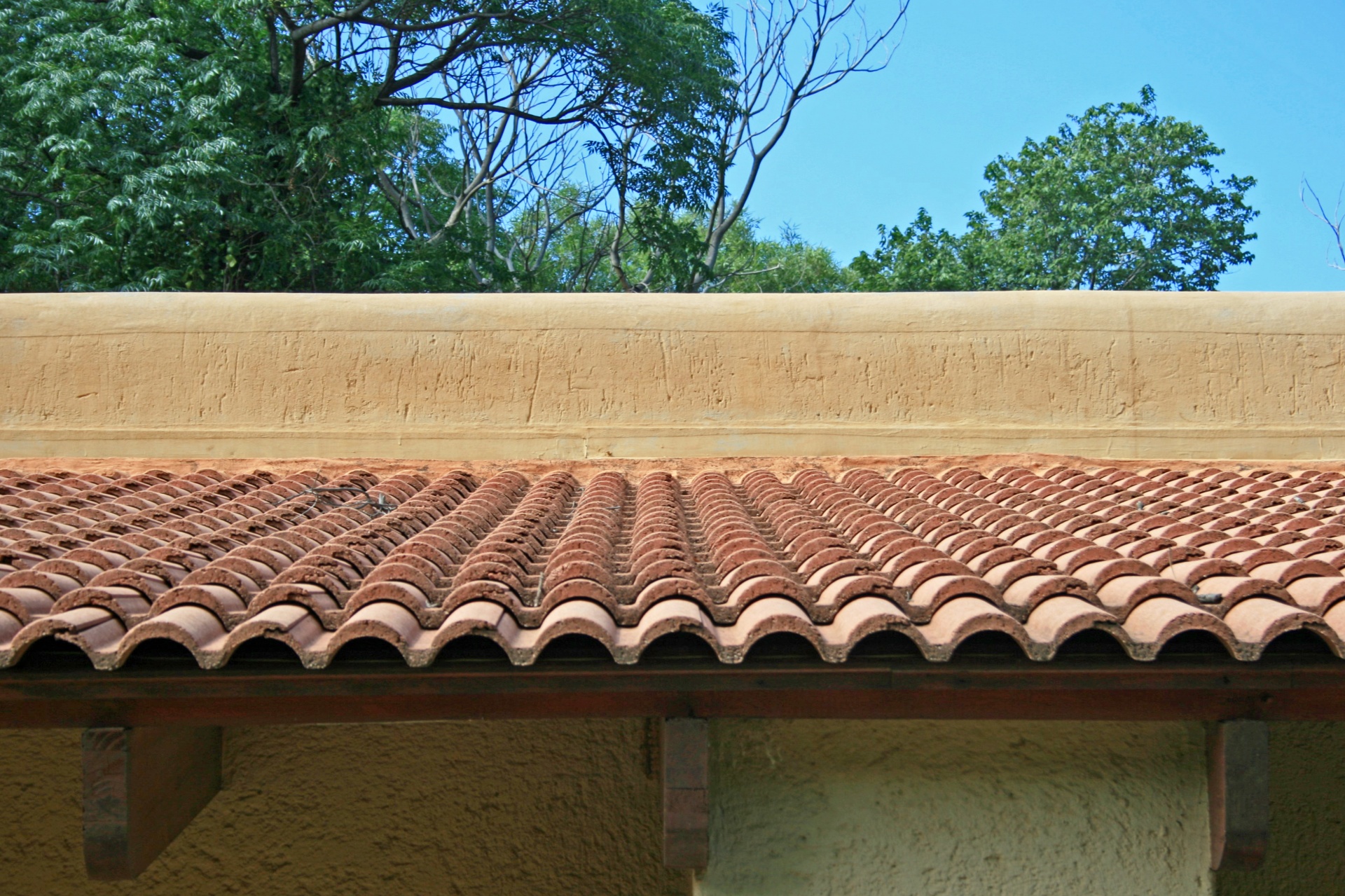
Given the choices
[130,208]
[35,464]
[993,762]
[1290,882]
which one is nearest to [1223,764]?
[993,762]

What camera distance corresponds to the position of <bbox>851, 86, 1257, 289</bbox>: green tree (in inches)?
866

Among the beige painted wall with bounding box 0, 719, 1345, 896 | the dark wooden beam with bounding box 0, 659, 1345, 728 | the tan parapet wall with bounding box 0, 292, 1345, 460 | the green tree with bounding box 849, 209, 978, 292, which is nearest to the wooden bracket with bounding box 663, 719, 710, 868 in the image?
the dark wooden beam with bounding box 0, 659, 1345, 728

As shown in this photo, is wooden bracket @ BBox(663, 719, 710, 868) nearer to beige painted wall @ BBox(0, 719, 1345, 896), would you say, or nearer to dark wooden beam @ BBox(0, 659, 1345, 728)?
dark wooden beam @ BBox(0, 659, 1345, 728)

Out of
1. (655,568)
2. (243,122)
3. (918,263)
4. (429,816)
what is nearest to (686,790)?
(655,568)

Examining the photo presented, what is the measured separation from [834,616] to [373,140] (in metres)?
14.1

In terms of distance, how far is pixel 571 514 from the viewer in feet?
16.1

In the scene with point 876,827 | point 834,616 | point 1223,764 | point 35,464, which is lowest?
point 876,827

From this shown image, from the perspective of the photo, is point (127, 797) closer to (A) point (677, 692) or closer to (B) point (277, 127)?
(A) point (677, 692)

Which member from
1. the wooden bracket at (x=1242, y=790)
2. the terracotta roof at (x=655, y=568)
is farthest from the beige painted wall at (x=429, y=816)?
the wooden bracket at (x=1242, y=790)

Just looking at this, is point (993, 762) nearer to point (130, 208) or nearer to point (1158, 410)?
point (1158, 410)

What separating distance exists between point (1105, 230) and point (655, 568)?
20.8 metres

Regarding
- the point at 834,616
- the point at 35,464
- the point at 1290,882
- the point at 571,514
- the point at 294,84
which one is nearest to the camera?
the point at 834,616

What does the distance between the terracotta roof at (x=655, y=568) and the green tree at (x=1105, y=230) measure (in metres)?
17.5

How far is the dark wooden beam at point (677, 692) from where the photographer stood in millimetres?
2752
